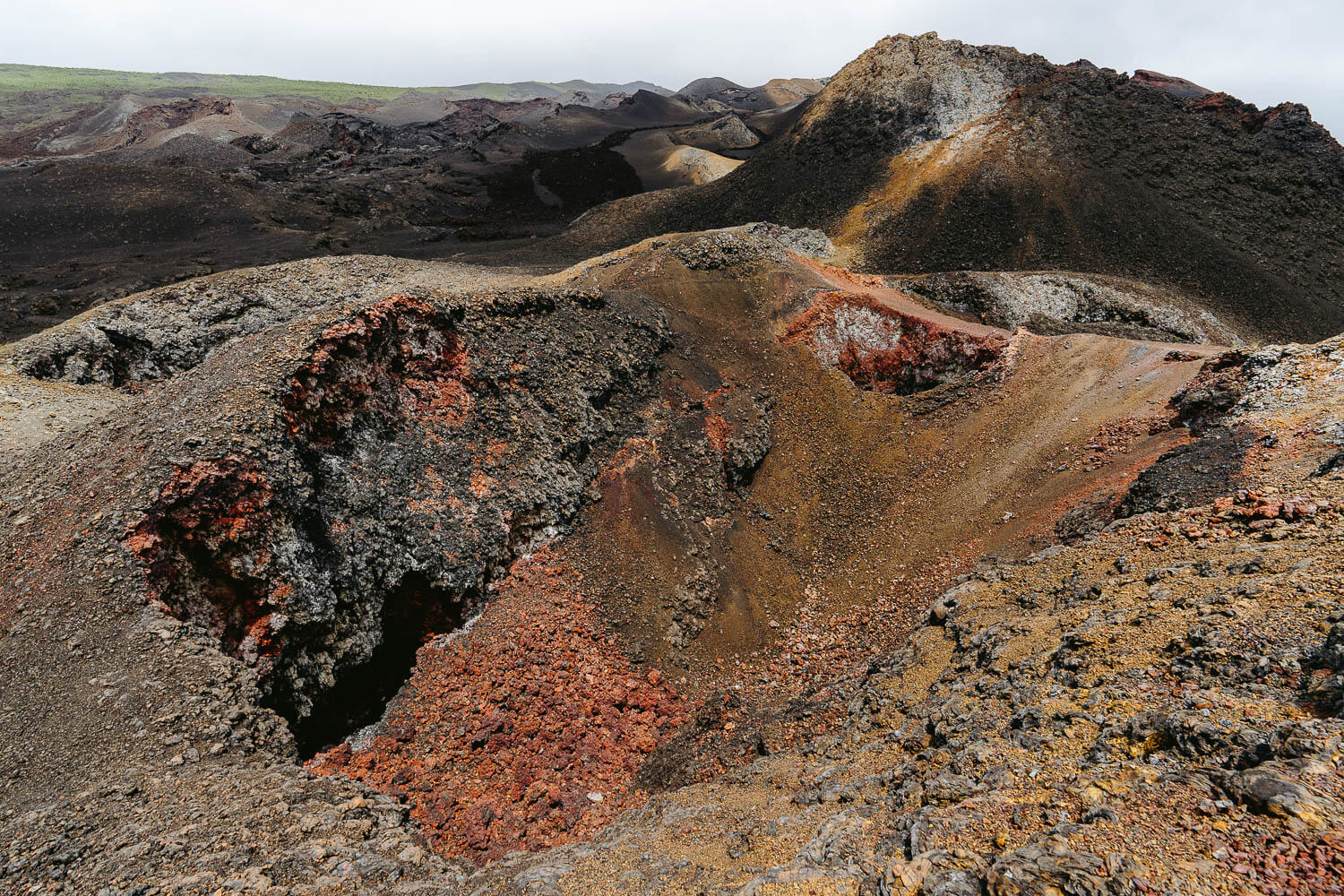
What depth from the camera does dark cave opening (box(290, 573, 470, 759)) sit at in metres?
10.7

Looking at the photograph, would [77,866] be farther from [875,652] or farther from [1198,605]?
[1198,605]

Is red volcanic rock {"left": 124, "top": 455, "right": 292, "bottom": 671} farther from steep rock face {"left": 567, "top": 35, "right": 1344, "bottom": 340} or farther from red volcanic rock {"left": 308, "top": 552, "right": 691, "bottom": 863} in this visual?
steep rock face {"left": 567, "top": 35, "right": 1344, "bottom": 340}

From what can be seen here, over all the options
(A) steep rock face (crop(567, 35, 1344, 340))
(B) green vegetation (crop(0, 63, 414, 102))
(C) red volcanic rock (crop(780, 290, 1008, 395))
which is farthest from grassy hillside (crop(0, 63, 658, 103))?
(C) red volcanic rock (crop(780, 290, 1008, 395))

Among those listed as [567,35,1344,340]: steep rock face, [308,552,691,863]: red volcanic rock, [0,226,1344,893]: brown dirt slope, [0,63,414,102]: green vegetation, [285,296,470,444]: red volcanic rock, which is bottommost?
[308,552,691,863]: red volcanic rock

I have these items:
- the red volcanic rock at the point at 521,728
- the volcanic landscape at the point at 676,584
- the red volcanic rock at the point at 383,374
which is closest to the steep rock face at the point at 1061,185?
the volcanic landscape at the point at 676,584

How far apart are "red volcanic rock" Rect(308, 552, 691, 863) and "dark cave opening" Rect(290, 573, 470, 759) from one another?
1.35 feet

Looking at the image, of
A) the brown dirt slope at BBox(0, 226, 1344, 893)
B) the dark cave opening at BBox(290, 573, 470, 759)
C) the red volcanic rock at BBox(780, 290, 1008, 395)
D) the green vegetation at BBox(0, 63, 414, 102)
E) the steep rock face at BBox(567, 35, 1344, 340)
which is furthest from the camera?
the green vegetation at BBox(0, 63, 414, 102)

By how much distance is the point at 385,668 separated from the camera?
11.9m

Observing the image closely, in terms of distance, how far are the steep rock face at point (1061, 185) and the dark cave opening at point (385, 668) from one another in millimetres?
29945

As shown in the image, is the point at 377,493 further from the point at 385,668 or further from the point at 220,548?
the point at 385,668

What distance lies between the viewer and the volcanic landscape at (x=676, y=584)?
6129 millimetres

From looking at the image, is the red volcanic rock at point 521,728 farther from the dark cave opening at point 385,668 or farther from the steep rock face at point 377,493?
the steep rock face at point 377,493

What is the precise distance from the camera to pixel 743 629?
14.3 metres

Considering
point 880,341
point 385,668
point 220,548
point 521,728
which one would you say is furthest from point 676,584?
point 880,341
